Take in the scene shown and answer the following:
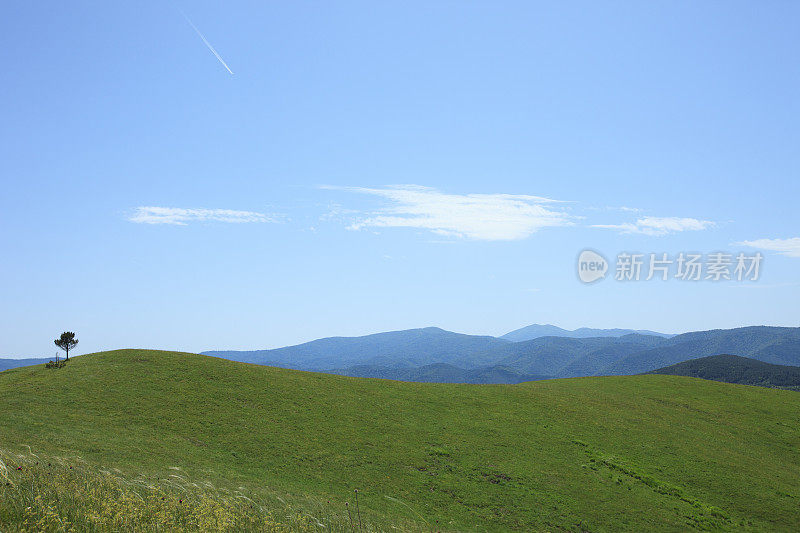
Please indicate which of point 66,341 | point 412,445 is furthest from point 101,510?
point 66,341

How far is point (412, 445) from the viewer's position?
3900cm

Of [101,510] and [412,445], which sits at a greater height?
[101,510]

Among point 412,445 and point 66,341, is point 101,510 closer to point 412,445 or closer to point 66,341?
point 412,445

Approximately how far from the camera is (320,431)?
39.6m

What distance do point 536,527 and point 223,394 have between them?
3168 centimetres

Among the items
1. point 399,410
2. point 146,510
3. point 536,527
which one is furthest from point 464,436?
point 146,510

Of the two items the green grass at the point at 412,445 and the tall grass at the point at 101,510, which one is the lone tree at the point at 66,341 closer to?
the green grass at the point at 412,445

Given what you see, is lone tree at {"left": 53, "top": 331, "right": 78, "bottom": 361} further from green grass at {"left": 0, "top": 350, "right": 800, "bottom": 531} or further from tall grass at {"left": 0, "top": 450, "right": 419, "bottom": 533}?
tall grass at {"left": 0, "top": 450, "right": 419, "bottom": 533}

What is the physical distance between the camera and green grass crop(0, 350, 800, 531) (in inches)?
1168

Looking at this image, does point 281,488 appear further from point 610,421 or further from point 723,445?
point 723,445

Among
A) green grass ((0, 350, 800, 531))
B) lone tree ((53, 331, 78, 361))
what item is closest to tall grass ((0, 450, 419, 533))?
green grass ((0, 350, 800, 531))

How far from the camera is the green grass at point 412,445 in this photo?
2966cm

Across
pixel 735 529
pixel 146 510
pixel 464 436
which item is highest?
pixel 146 510

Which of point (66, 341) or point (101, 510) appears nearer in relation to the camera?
point (101, 510)
